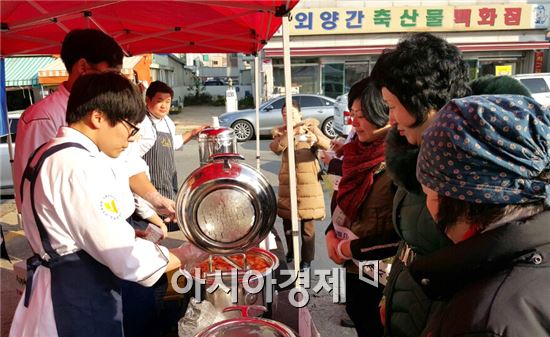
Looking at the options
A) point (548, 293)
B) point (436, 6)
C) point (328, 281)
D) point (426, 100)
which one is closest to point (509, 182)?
point (548, 293)

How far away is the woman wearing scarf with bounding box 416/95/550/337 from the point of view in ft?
2.24

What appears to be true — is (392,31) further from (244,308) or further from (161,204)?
(244,308)

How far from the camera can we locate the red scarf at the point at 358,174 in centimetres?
185

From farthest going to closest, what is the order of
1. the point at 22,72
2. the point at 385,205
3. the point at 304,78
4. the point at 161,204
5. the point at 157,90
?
1. the point at 304,78
2. the point at 22,72
3. the point at 157,90
4. the point at 161,204
5. the point at 385,205

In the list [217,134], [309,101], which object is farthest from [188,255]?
[309,101]

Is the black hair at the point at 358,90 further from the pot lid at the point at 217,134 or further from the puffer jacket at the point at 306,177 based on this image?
the puffer jacket at the point at 306,177

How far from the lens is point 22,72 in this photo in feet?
44.7

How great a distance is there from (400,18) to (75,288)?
18102mm

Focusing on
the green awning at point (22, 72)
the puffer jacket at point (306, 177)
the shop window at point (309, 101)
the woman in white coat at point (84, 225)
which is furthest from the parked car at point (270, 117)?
the woman in white coat at point (84, 225)

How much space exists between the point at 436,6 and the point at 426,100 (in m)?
18.3

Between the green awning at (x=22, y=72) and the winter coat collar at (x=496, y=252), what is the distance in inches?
594

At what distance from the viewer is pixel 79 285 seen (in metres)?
1.32

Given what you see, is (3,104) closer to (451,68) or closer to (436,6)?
(451,68)

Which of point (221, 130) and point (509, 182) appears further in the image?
point (221, 130)
